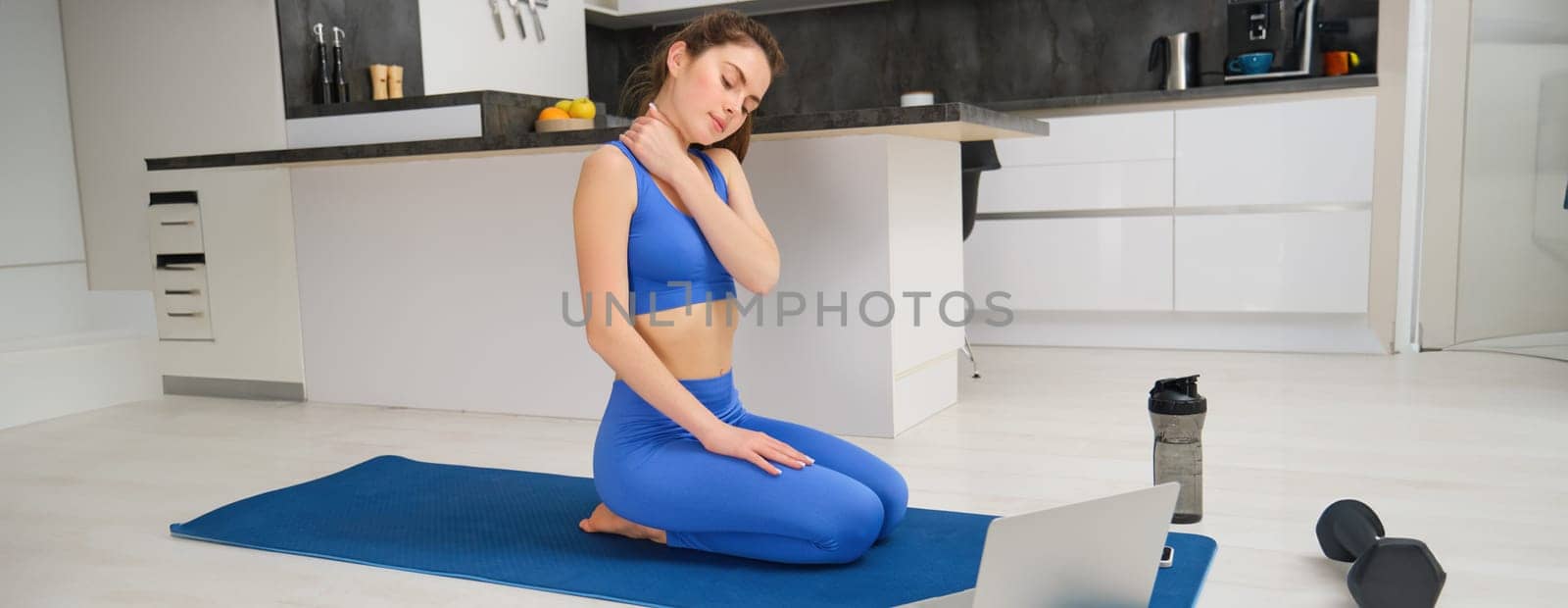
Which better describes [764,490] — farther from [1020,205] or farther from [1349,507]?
[1020,205]

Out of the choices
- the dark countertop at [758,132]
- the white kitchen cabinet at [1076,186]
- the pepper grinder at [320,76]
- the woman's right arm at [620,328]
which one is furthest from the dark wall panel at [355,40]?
the woman's right arm at [620,328]

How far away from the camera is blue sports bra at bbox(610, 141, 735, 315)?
1905mm

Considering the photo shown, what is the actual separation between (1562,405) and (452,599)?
2.88 m

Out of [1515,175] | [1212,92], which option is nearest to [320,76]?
[1212,92]

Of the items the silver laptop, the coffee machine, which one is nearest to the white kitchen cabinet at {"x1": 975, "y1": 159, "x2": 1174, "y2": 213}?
the coffee machine

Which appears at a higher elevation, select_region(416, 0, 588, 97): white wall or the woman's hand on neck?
select_region(416, 0, 588, 97): white wall

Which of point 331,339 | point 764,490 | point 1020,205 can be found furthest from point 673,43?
point 1020,205

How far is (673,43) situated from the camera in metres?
1.95

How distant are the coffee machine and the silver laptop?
3391mm

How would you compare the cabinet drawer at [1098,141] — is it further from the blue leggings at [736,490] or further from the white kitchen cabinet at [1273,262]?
the blue leggings at [736,490]

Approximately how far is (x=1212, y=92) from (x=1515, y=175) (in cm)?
106

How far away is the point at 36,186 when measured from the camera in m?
4.17

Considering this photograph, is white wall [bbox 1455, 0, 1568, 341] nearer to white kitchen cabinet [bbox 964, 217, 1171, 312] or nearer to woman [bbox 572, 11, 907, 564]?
white kitchen cabinet [bbox 964, 217, 1171, 312]

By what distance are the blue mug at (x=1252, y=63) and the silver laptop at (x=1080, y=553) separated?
3486 millimetres
